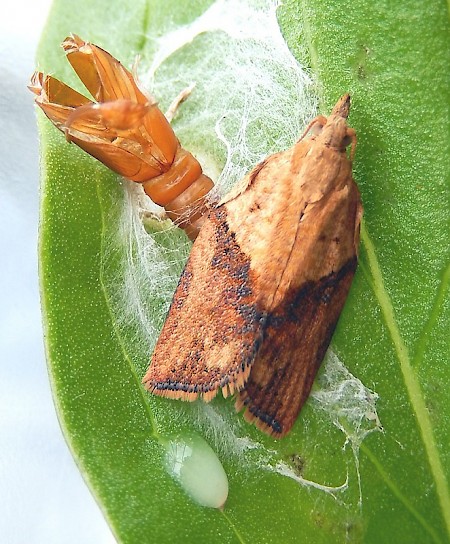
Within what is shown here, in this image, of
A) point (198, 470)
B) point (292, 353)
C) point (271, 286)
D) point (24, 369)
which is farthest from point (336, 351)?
point (24, 369)

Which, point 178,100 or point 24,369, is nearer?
point 178,100

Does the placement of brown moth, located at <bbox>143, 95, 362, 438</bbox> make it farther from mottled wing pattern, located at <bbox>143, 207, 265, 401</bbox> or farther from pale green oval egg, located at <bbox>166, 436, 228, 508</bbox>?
pale green oval egg, located at <bbox>166, 436, 228, 508</bbox>

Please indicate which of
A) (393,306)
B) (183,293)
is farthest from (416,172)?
(183,293)

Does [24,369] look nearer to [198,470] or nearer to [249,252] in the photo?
[198,470]

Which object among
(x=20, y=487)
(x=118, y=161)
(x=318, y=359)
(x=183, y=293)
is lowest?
(x=20, y=487)

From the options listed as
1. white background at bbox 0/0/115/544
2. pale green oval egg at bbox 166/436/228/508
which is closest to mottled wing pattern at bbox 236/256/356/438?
pale green oval egg at bbox 166/436/228/508

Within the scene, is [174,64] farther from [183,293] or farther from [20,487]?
[20,487]

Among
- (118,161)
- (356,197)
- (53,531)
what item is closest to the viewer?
(356,197)
